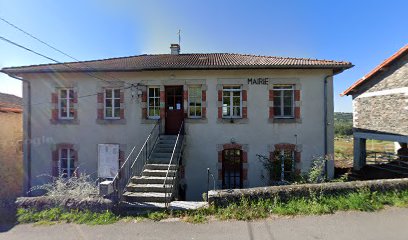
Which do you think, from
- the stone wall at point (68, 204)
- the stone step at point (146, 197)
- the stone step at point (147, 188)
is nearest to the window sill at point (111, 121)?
the stone step at point (147, 188)

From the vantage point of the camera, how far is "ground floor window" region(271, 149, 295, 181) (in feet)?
31.3

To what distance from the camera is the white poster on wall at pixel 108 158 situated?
1020cm

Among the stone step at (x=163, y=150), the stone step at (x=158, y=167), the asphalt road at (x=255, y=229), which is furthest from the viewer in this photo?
the stone step at (x=163, y=150)

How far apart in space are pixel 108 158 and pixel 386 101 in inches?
514

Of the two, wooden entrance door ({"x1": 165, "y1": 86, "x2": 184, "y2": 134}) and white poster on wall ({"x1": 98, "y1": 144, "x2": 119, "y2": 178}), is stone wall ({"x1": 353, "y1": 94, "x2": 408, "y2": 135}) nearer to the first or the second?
wooden entrance door ({"x1": 165, "y1": 86, "x2": 184, "y2": 134})

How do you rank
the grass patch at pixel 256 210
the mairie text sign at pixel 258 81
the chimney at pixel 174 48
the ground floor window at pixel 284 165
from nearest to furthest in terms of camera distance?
the grass patch at pixel 256 210 < the ground floor window at pixel 284 165 < the mairie text sign at pixel 258 81 < the chimney at pixel 174 48

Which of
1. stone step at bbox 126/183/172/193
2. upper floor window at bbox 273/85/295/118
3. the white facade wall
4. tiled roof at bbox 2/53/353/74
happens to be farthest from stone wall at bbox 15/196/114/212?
upper floor window at bbox 273/85/295/118

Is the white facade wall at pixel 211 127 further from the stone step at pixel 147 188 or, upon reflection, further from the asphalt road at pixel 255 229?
the asphalt road at pixel 255 229

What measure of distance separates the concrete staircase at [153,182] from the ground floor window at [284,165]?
4.21 metres

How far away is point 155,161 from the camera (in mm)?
8555

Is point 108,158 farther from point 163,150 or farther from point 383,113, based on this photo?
point 383,113

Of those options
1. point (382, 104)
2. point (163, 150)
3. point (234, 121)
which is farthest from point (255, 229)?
point (382, 104)

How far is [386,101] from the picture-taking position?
37.0ft

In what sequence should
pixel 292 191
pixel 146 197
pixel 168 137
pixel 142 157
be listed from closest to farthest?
pixel 292 191
pixel 146 197
pixel 142 157
pixel 168 137
